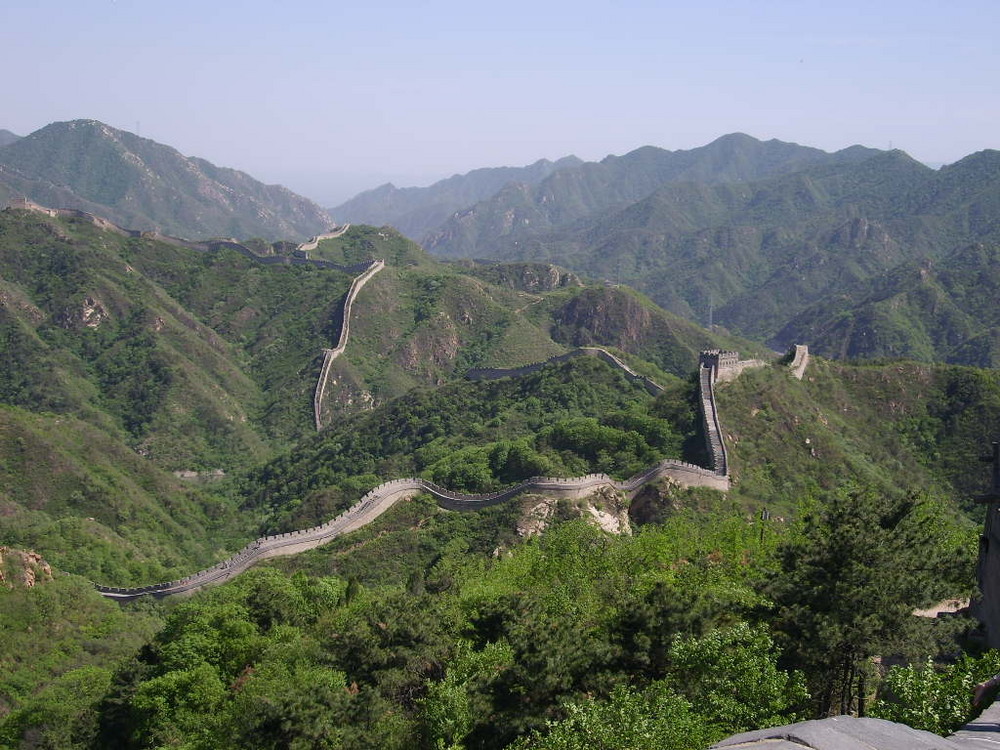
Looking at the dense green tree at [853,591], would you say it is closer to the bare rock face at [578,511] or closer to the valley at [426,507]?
the valley at [426,507]

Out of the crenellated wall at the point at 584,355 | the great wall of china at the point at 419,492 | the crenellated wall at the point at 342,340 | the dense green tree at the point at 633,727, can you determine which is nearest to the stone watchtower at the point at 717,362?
the great wall of china at the point at 419,492

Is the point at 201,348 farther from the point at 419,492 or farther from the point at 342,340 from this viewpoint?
the point at 419,492

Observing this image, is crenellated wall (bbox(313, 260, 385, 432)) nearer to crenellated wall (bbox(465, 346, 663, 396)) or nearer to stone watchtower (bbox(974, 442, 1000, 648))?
crenellated wall (bbox(465, 346, 663, 396))

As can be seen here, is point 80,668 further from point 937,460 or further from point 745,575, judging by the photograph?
point 937,460

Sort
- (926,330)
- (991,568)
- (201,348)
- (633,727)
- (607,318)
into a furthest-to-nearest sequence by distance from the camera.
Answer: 1. (926,330)
2. (607,318)
3. (201,348)
4. (991,568)
5. (633,727)

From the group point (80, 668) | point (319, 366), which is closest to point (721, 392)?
point (80, 668)

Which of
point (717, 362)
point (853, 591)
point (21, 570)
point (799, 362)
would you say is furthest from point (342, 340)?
point (853, 591)
